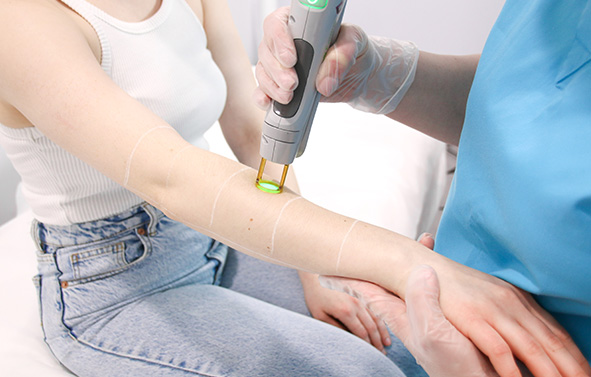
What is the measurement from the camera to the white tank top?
2.49ft

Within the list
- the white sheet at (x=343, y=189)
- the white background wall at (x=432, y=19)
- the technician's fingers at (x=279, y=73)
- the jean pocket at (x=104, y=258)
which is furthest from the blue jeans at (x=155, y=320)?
the white background wall at (x=432, y=19)

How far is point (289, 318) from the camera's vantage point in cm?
84

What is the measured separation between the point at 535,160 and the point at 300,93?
0.97 feet

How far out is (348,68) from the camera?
2.32 ft

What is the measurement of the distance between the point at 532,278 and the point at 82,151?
2.04 feet

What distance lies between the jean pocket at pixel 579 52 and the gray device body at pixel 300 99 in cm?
28

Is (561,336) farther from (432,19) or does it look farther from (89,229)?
(432,19)

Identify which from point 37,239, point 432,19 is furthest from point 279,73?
point 432,19

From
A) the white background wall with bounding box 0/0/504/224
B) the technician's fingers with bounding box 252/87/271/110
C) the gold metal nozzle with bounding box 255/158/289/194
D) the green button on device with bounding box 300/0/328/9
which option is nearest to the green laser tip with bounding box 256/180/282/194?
the gold metal nozzle with bounding box 255/158/289/194

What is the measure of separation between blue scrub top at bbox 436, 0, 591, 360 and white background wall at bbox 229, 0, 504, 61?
4.49 feet

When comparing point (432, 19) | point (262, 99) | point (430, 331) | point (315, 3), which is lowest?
point (430, 331)

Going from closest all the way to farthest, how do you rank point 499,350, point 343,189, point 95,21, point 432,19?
point 499,350
point 95,21
point 343,189
point 432,19

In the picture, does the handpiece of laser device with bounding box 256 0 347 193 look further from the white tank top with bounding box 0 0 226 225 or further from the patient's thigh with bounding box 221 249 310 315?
the patient's thigh with bounding box 221 249 310 315

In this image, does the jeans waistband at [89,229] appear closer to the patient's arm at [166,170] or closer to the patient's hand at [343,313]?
the patient's arm at [166,170]
